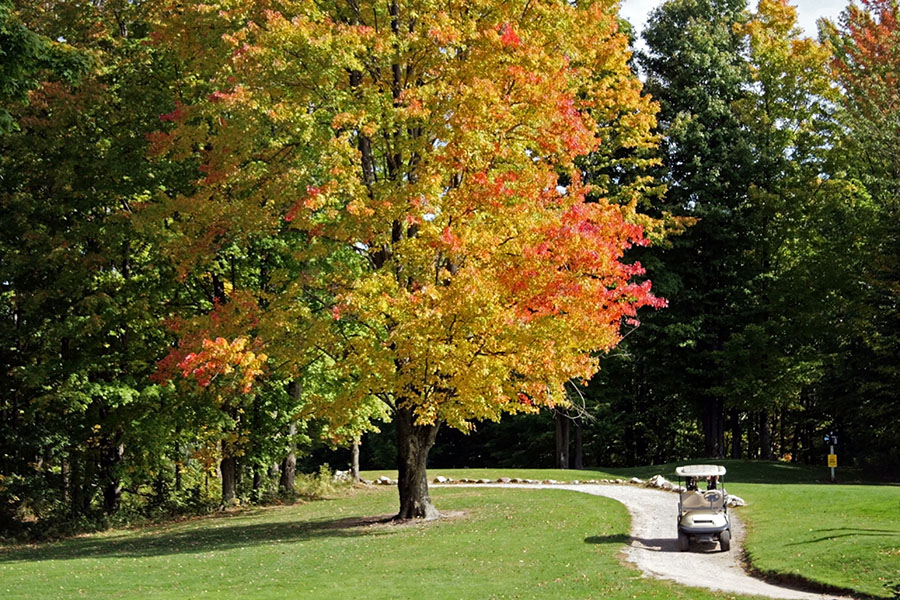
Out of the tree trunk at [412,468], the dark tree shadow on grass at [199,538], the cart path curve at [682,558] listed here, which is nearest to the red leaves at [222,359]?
the dark tree shadow on grass at [199,538]

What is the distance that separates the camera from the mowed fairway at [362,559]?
1461cm

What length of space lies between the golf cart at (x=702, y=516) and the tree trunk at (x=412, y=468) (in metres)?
7.16

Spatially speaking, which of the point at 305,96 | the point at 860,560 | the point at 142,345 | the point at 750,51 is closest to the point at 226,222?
the point at 305,96

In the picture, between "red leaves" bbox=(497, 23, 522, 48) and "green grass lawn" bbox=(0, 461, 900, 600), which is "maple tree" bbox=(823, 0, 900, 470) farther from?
"red leaves" bbox=(497, 23, 522, 48)

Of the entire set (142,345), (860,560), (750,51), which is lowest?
(860,560)

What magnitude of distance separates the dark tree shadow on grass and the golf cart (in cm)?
694

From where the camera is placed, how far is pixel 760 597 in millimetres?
13422

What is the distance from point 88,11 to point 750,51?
100ft

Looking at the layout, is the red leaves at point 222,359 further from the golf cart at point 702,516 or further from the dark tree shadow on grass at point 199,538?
the golf cart at point 702,516

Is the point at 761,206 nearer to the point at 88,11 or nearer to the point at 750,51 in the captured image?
the point at 750,51

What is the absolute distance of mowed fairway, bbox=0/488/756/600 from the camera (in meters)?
14.6

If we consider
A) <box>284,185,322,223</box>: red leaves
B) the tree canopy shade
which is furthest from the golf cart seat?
<box>284,185,322,223</box>: red leaves

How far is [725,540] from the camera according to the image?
686 inches

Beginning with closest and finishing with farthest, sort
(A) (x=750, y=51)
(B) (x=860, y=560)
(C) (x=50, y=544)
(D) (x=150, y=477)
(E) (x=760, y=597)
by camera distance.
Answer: (E) (x=760, y=597)
(B) (x=860, y=560)
(C) (x=50, y=544)
(D) (x=150, y=477)
(A) (x=750, y=51)
